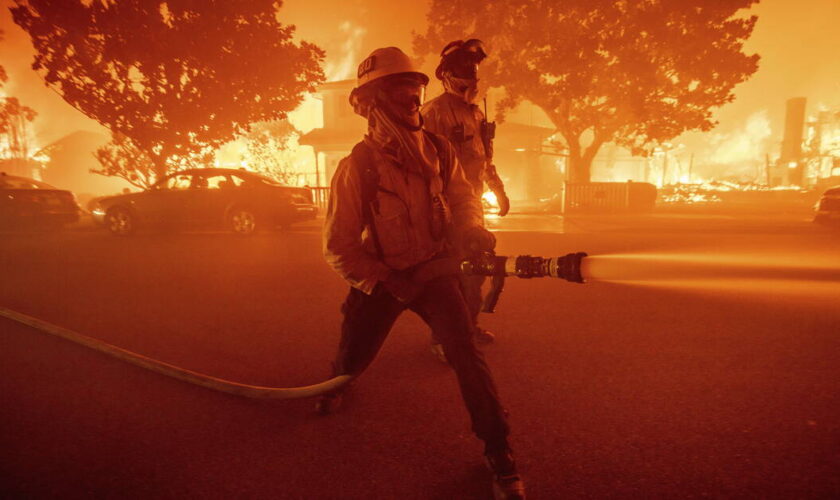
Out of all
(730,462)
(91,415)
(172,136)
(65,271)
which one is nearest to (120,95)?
(172,136)

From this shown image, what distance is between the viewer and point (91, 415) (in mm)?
2816

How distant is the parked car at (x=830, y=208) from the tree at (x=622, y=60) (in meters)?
9.71

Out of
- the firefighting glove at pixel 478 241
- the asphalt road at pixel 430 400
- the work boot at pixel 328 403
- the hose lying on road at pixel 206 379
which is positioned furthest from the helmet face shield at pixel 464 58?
the work boot at pixel 328 403

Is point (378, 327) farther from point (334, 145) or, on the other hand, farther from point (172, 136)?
point (334, 145)

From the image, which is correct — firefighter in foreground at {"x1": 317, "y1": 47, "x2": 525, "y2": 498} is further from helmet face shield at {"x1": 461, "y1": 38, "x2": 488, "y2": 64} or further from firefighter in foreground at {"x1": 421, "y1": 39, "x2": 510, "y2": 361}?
helmet face shield at {"x1": 461, "y1": 38, "x2": 488, "y2": 64}

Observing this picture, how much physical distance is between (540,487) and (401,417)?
0.92 metres

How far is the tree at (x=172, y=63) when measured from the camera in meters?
16.4

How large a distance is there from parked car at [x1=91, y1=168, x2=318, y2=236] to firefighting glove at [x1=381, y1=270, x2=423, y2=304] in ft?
34.0

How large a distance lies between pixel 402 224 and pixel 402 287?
297mm

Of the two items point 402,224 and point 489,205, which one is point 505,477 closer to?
point 402,224

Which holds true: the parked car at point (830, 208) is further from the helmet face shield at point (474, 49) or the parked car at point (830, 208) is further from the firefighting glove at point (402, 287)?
the firefighting glove at point (402, 287)

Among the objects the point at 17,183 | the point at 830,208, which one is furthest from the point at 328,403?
the point at 17,183

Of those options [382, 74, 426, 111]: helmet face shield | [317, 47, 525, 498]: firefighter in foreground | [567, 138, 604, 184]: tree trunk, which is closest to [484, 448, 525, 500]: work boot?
[317, 47, 525, 498]: firefighter in foreground

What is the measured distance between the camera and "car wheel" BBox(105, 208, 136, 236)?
1220cm
